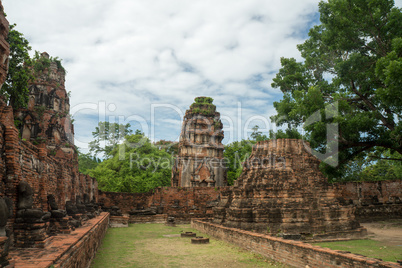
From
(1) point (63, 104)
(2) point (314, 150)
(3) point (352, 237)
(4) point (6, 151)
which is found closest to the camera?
(4) point (6, 151)

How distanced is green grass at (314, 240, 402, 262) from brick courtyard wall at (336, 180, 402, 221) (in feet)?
30.9

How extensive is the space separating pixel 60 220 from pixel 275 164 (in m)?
7.82

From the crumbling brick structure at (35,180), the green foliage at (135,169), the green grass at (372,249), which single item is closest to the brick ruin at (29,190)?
the crumbling brick structure at (35,180)

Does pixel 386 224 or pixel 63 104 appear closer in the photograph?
pixel 386 224

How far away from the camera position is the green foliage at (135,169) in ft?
92.7

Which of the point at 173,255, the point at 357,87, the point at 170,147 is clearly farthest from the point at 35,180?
the point at 170,147

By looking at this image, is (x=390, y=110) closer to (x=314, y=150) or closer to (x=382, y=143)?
(x=382, y=143)

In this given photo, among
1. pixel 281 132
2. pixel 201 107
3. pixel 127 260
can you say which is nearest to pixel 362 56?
pixel 281 132

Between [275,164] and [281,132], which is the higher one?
[281,132]

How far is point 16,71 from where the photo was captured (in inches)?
560

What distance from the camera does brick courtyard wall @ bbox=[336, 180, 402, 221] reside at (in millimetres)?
19191

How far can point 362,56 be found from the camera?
13.8m

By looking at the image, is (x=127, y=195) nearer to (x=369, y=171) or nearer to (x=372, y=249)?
(x=372, y=249)

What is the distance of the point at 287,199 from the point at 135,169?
21.0 meters
